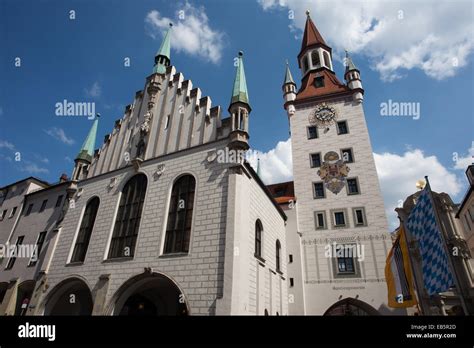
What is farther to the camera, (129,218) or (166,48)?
(166,48)

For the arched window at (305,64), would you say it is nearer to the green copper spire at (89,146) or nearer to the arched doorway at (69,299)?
the green copper spire at (89,146)

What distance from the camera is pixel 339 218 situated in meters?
22.6

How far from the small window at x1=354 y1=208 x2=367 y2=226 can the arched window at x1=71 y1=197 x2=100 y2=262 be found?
20.4 meters

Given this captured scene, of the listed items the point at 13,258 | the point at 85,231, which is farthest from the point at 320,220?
the point at 13,258

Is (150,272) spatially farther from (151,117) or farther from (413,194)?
(413,194)

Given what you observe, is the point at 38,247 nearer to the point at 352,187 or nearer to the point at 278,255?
the point at 278,255

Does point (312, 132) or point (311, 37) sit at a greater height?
point (311, 37)

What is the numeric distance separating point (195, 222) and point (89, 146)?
46.8 feet

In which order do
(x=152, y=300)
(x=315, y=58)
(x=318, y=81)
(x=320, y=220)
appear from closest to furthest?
(x=152, y=300) → (x=320, y=220) → (x=318, y=81) → (x=315, y=58)

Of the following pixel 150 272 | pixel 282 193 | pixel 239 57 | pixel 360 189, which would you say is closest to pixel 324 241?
pixel 360 189

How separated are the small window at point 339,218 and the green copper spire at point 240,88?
1316 centimetres

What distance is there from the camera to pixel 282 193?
28.2m

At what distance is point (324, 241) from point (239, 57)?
1599cm

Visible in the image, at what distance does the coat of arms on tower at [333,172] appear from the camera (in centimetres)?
2402
